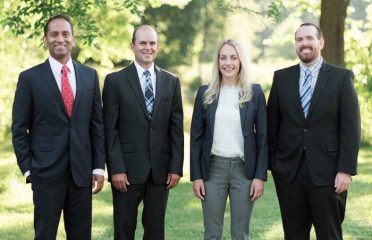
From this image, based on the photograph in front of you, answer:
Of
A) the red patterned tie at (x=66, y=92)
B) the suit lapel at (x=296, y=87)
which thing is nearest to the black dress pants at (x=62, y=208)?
the red patterned tie at (x=66, y=92)

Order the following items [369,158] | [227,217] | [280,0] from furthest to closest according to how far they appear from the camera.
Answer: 1. [369,158]
2. [280,0]
3. [227,217]

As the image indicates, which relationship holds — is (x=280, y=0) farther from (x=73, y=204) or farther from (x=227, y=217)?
(x=73, y=204)

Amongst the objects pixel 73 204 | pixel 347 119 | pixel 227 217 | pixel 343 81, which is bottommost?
pixel 227 217

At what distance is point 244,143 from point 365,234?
138 inches

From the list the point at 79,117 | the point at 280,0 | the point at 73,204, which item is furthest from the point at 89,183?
the point at 280,0

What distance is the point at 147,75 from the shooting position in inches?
211

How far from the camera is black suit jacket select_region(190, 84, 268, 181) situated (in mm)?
5148

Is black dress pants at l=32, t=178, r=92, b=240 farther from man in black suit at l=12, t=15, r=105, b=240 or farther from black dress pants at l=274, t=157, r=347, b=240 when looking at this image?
black dress pants at l=274, t=157, r=347, b=240

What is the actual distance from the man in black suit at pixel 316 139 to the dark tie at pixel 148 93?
3.61ft

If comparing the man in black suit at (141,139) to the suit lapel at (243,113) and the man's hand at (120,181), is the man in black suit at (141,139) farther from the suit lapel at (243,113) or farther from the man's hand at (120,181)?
the suit lapel at (243,113)

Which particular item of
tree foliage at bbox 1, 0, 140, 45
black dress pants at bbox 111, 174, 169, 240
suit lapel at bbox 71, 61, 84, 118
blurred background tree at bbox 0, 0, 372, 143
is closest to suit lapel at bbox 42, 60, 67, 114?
suit lapel at bbox 71, 61, 84, 118

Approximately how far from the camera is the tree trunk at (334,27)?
31.0ft

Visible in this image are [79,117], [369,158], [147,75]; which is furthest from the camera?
[369,158]

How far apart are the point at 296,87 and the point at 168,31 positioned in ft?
82.6
